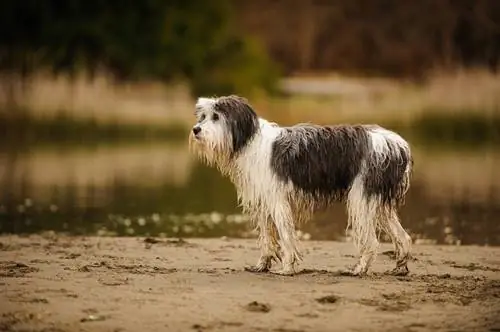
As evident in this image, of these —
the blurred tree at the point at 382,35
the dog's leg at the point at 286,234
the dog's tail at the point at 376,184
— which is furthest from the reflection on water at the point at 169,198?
the blurred tree at the point at 382,35

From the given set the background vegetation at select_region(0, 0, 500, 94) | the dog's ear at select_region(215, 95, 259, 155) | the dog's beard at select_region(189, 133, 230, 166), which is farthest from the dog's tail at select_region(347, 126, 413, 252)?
the background vegetation at select_region(0, 0, 500, 94)

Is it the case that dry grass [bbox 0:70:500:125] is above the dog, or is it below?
above

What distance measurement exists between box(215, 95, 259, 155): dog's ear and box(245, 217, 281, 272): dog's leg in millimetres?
722

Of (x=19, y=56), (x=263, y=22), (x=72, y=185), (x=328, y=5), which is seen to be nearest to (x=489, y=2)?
(x=328, y=5)

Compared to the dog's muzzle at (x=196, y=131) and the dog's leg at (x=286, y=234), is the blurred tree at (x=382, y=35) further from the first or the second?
the dog's muzzle at (x=196, y=131)

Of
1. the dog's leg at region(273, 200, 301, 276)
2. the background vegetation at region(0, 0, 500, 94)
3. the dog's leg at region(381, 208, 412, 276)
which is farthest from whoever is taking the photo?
the background vegetation at region(0, 0, 500, 94)

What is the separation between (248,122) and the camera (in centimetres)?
1003

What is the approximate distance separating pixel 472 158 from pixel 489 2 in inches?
829

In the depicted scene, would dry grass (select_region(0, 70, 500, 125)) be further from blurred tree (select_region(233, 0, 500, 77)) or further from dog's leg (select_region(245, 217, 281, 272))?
dog's leg (select_region(245, 217, 281, 272))

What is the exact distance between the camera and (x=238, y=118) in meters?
10.0

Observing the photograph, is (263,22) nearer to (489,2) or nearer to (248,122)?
(489,2)

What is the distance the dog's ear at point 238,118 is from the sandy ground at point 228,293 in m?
1.16

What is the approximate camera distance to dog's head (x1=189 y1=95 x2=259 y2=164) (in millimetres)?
9922

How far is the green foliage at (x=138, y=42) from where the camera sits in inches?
1902
